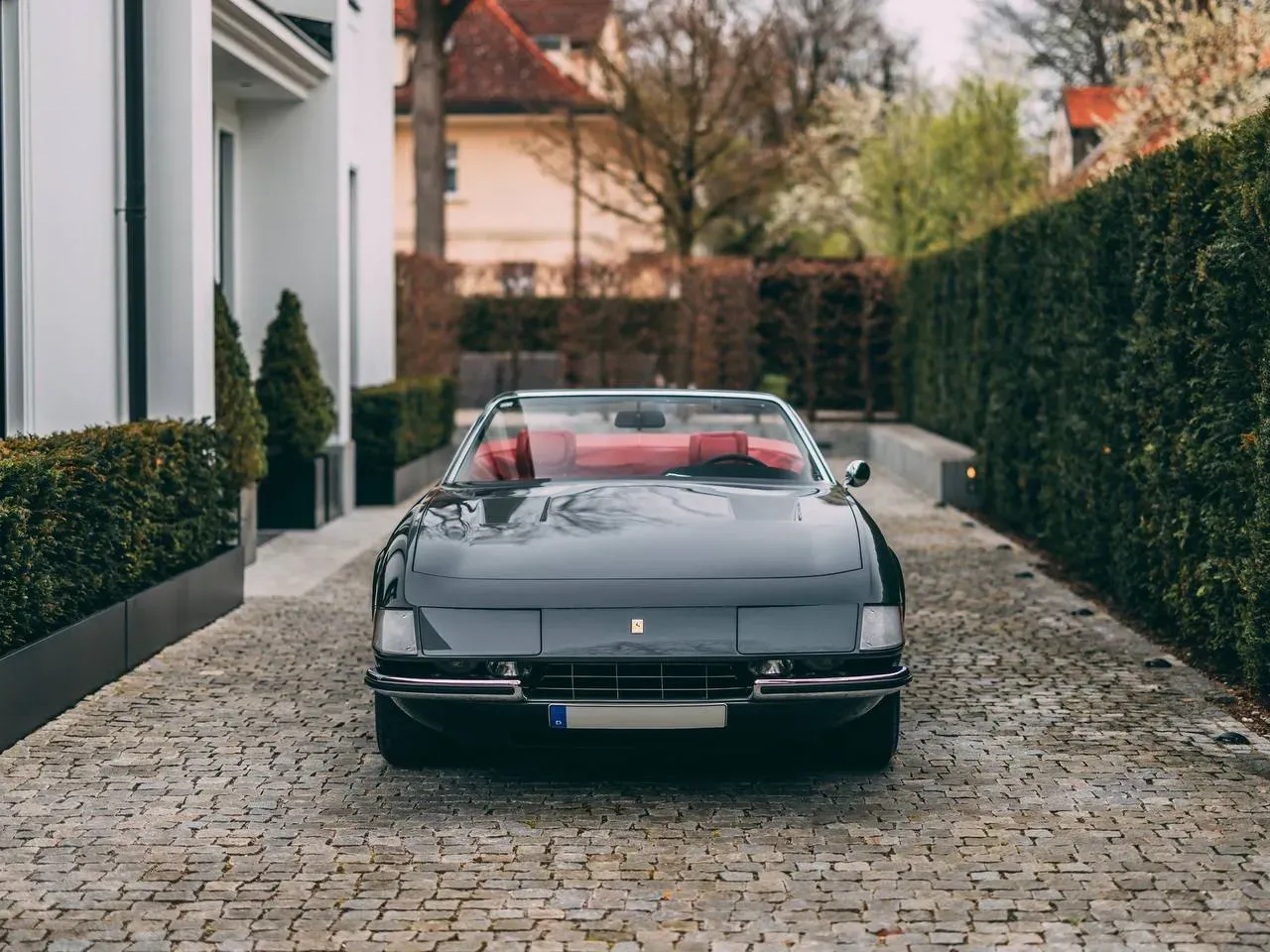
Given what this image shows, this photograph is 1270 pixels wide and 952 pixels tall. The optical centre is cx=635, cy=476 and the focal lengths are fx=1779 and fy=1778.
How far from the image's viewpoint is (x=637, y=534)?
641cm

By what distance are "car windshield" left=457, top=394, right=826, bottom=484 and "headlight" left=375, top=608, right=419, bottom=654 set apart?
143cm

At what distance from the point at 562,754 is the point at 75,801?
180 centimetres

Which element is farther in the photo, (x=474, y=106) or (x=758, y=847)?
(x=474, y=106)

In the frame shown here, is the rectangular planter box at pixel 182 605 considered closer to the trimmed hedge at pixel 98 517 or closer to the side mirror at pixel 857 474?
the trimmed hedge at pixel 98 517

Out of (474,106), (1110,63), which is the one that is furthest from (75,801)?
(474,106)

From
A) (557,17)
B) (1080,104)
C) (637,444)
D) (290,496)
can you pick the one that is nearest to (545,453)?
(637,444)

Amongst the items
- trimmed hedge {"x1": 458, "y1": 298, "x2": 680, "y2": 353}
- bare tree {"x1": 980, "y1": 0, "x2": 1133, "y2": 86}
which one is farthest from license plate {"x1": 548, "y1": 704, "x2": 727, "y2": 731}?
bare tree {"x1": 980, "y1": 0, "x2": 1133, "y2": 86}

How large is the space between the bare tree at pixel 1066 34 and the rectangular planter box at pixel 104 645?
36449mm

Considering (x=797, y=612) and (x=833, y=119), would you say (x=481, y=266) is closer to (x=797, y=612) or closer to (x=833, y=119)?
(x=833, y=119)

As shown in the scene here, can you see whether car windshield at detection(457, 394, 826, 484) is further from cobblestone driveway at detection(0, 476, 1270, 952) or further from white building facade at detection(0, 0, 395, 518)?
white building facade at detection(0, 0, 395, 518)

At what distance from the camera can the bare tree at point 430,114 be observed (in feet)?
92.3

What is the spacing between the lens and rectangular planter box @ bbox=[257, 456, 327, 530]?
14.7 m

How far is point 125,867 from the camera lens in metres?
5.29

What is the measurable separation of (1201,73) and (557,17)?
121 ft
